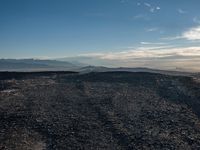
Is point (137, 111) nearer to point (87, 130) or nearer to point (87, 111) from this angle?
point (87, 111)

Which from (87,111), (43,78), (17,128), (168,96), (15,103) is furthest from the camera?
(43,78)

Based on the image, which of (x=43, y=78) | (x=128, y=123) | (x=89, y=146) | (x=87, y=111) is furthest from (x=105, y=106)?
(x=43, y=78)

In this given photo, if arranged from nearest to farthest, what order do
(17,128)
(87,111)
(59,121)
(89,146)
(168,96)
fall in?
(89,146) < (17,128) < (59,121) < (87,111) < (168,96)

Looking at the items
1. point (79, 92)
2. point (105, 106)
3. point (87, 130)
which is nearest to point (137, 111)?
point (105, 106)

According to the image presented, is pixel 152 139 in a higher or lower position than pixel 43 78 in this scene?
lower

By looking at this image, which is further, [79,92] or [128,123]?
[79,92]

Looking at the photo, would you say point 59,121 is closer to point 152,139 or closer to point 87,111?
point 87,111
